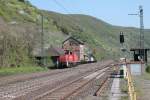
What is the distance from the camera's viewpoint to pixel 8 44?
255 ft

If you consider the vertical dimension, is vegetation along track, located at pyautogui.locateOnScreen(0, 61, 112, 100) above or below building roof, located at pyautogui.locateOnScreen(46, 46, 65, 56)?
below

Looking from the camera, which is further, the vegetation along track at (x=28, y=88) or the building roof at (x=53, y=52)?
the building roof at (x=53, y=52)

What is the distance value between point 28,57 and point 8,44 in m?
7.57

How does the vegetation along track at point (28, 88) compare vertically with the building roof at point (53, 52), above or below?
below

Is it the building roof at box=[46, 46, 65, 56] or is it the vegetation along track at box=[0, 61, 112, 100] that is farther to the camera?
the building roof at box=[46, 46, 65, 56]

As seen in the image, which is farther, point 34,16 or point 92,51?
point 92,51

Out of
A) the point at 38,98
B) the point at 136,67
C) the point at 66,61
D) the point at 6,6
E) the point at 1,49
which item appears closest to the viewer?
the point at 38,98

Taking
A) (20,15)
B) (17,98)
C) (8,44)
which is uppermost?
(20,15)

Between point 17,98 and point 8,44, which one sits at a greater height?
point 8,44

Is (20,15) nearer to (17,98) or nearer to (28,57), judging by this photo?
(28,57)

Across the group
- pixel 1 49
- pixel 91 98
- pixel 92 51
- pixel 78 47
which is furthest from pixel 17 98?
pixel 92 51

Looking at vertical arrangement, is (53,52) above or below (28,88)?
above

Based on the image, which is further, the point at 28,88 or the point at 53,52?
the point at 53,52

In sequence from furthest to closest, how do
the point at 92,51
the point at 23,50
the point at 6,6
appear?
the point at 92,51, the point at 6,6, the point at 23,50
